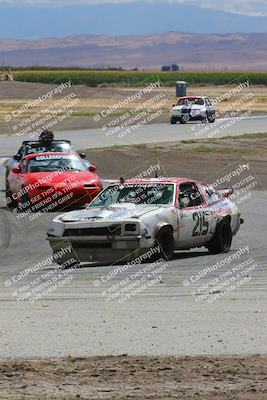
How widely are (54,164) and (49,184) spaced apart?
1.42m

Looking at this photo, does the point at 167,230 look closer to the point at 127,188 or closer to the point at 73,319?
the point at 127,188

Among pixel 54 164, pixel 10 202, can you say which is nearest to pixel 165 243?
pixel 10 202

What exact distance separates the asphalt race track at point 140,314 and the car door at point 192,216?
26.7 inches

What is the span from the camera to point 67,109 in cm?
7406

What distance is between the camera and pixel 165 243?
16375mm

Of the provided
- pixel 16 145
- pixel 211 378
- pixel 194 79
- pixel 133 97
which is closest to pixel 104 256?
pixel 211 378

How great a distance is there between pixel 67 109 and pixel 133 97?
9848mm

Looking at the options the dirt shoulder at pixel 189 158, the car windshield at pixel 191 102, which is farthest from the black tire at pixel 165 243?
the car windshield at pixel 191 102

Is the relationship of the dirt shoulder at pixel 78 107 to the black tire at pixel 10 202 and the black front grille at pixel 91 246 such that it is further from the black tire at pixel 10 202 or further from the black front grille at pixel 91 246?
the black front grille at pixel 91 246

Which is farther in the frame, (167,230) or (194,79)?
(194,79)

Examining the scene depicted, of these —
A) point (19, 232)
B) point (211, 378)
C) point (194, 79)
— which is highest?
point (211, 378)

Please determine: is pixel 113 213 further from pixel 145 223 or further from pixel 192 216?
pixel 192 216

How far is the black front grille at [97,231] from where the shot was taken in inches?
626

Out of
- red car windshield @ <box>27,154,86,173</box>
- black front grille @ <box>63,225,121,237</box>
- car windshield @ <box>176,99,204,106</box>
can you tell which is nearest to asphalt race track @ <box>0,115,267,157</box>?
car windshield @ <box>176,99,204,106</box>
